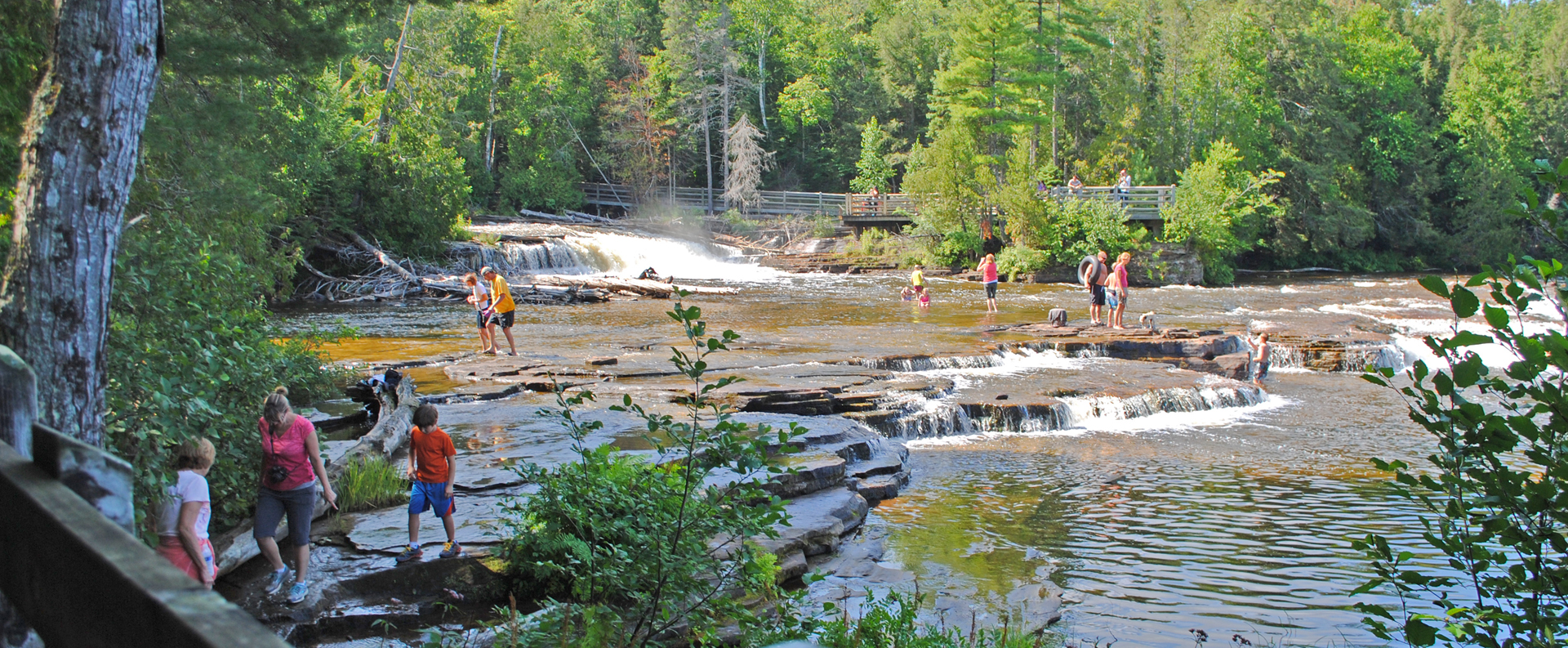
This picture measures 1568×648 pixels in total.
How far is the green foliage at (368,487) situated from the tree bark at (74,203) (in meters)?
3.48

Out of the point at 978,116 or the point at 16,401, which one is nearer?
the point at 16,401

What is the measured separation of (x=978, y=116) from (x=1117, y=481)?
3187 cm

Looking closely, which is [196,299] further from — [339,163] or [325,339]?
[339,163]

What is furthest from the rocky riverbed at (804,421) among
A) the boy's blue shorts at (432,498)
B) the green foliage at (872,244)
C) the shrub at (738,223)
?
the shrub at (738,223)

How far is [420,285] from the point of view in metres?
28.1

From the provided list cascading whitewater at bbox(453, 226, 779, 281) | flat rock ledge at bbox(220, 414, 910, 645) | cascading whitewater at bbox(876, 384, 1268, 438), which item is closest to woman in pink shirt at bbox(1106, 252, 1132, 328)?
cascading whitewater at bbox(876, 384, 1268, 438)

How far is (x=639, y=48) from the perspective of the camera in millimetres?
57188

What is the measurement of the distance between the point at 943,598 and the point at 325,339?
8.12m

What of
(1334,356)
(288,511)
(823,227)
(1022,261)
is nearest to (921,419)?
(288,511)

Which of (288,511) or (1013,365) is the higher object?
(288,511)

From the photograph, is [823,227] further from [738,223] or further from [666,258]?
[666,258]

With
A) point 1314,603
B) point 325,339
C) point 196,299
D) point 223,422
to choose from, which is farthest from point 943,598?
point 325,339

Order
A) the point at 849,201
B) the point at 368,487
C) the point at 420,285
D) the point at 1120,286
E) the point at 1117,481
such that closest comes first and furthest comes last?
the point at 368,487, the point at 1117,481, the point at 1120,286, the point at 420,285, the point at 849,201

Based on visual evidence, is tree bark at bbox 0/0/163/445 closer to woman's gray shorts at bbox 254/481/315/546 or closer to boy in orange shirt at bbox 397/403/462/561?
woman's gray shorts at bbox 254/481/315/546
